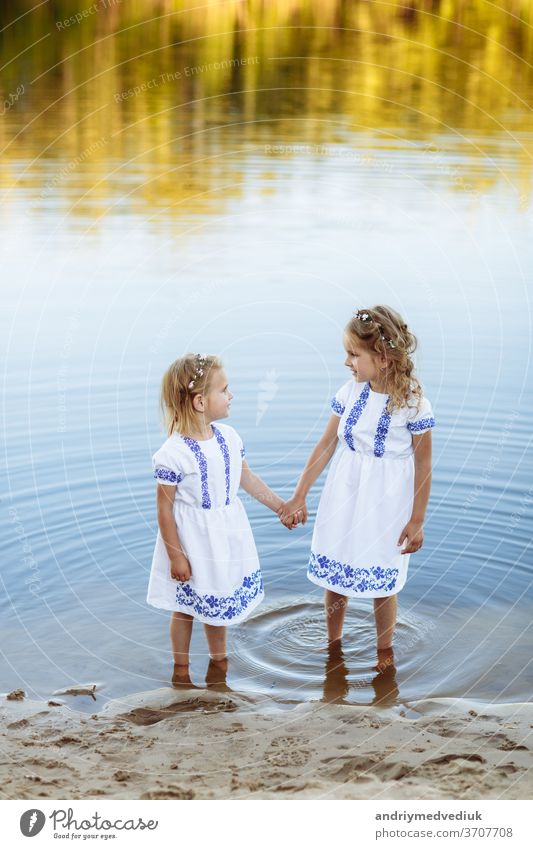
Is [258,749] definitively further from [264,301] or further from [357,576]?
[264,301]

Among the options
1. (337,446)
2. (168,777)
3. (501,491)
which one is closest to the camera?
(168,777)

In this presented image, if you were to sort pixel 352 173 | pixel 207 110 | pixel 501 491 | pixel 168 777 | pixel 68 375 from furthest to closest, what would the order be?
pixel 207 110 → pixel 352 173 → pixel 68 375 → pixel 501 491 → pixel 168 777

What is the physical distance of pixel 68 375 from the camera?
8.55 metres

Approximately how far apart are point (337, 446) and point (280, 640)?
89cm

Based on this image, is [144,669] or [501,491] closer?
[144,669]

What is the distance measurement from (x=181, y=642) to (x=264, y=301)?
6.40 meters

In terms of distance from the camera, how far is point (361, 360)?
15.0ft

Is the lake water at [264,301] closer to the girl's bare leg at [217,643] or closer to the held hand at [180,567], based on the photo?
the girl's bare leg at [217,643]

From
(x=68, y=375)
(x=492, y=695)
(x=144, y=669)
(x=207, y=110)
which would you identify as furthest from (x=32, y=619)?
(x=207, y=110)

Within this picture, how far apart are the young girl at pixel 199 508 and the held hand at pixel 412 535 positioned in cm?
62

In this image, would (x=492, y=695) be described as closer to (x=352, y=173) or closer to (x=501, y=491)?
(x=501, y=491)

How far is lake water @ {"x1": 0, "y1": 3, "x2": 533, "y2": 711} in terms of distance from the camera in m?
5.05

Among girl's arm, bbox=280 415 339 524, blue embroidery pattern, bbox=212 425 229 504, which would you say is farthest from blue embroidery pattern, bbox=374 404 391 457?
blue embroidery pattern, bbox=212 425 229 504
